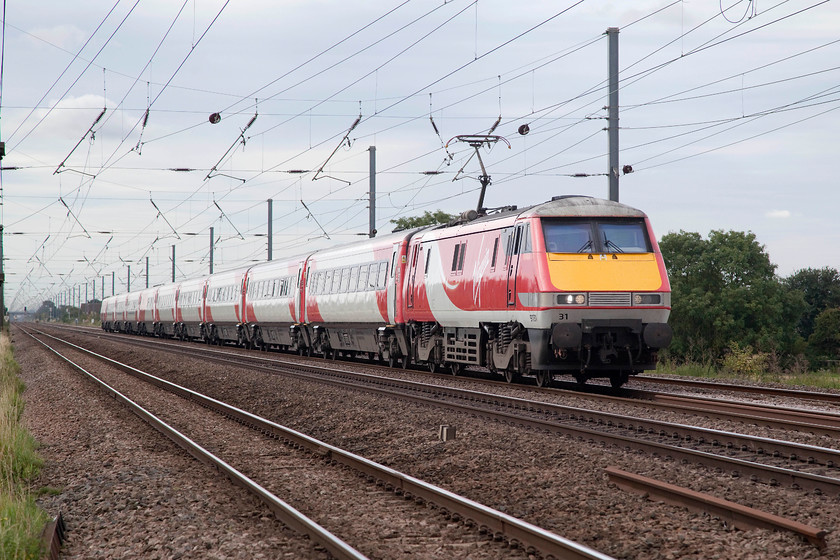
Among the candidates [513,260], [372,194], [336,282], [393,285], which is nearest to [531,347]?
[513,260]

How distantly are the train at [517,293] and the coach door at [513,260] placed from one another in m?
0.02

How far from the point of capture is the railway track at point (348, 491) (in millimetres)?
6395

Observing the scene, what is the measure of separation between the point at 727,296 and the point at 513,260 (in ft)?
171

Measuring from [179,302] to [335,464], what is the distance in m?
48.2

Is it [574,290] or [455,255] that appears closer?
[574,290]

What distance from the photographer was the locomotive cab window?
643 inches

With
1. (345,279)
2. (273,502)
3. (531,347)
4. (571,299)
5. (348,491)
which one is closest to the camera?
(273,502)

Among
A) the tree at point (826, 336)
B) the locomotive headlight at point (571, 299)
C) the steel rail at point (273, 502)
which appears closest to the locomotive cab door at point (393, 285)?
the locomotive headlight at point (571, 299)

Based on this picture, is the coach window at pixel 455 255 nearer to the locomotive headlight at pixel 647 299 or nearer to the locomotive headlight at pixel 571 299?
the locomotive headlight at pixel 571 299

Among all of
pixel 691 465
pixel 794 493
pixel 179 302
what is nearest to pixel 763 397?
pixel 691 465

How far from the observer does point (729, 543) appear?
6.29 m

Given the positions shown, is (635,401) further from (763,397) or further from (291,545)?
(291,545)

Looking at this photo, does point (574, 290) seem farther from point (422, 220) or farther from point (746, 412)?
point (422, 220)

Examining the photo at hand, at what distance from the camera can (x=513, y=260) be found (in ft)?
56.0
